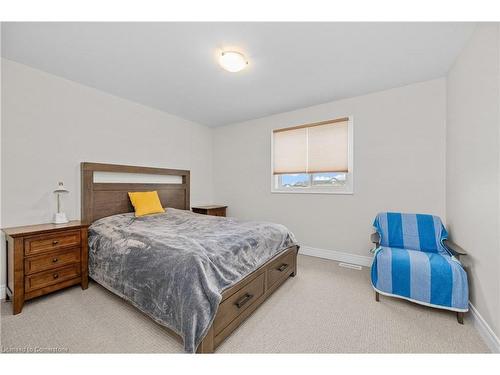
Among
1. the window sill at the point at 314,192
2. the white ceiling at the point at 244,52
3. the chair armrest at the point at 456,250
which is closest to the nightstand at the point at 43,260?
the white ceiling at the point at 244,52

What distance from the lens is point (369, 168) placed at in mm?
2891

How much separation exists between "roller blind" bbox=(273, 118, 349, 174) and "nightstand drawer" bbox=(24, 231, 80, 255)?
2946 millimetres

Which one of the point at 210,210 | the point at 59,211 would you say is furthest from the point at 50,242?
the point at 210,210

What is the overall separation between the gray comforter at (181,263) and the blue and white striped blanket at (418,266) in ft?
3.45

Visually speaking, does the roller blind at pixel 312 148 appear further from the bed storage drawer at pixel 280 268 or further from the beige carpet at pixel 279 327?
the beige carpet at pixel 279 327

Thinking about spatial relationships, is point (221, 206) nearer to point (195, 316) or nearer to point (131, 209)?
point (131, 209)

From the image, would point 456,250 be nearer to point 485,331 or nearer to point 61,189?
point 485,331

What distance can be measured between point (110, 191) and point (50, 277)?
1.18 meters

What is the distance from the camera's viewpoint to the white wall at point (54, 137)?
82.3 inches

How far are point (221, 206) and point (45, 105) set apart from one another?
2.92 meters

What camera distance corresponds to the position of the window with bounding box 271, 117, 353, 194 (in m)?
3.09

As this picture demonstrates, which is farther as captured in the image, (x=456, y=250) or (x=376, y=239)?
(x=376, y=239)

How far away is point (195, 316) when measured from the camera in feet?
4.13

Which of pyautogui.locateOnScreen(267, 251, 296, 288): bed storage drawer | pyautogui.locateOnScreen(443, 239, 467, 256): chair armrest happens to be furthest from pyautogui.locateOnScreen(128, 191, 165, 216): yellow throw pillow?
pyautogui.locateOnScreen(443, 239, 467, 256): chair armrest
